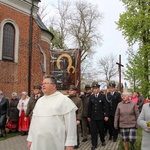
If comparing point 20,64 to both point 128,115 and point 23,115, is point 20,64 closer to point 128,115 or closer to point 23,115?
point 23,115

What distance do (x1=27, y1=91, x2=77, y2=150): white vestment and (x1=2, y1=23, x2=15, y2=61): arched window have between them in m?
12.5

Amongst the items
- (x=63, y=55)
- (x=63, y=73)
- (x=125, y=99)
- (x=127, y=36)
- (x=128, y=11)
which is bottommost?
(x=125, y=99)

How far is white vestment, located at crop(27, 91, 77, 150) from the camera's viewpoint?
416cm

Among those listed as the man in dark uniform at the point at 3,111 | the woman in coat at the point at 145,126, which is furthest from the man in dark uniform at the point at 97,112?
the man in dark uniform at the point at 3,111

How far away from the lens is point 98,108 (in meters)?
9.07

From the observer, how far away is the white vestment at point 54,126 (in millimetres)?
4156

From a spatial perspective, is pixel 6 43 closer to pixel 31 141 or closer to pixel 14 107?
pixel 14 107

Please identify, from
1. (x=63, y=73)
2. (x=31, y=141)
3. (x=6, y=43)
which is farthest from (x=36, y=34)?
(x=31, y=141)

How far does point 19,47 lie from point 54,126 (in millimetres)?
13617

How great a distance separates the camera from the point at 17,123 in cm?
1288

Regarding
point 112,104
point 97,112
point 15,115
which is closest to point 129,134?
point 97,112

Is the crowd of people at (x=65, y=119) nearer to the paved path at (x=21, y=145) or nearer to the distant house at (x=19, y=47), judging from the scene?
the paved path at (x=21, y=145)

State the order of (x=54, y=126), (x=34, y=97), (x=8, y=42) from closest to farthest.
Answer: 1. (x=54, y=126)
2. (x=34, y=97)
3. (x=8, y=42)

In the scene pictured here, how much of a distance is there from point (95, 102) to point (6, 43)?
9.14 metres
